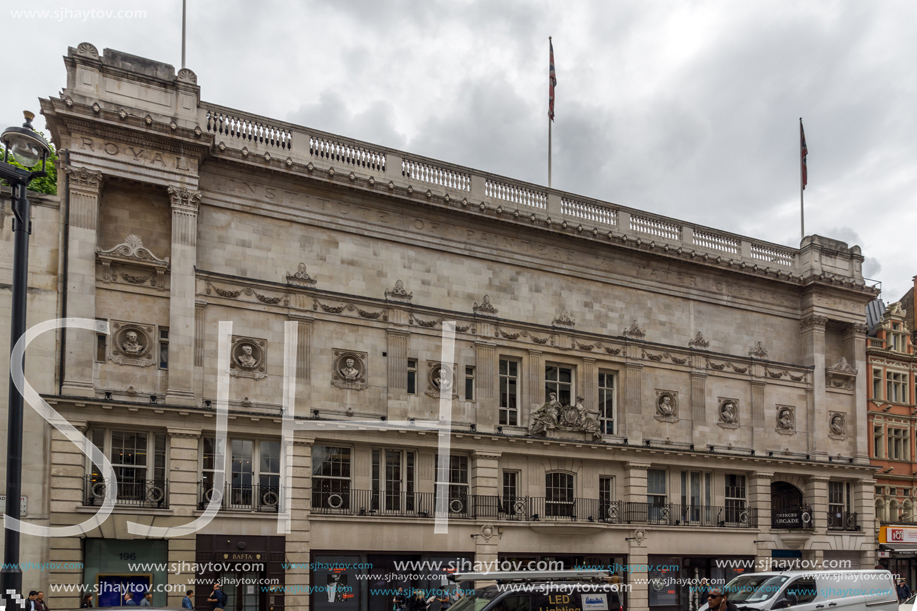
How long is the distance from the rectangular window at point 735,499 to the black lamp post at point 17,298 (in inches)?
1211

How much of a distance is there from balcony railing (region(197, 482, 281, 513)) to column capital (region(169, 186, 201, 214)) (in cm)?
844

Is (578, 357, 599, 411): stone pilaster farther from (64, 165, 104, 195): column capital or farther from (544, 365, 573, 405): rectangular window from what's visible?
(64, 165, 104, 195): column capital

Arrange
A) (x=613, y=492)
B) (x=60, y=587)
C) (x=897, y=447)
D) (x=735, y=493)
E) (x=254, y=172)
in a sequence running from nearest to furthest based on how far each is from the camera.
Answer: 1. (x=60, y=587)
2. (x=254, y=172)
3. (x=613, y=492)
4. (x=735, y=493)
5. (x=897, y=447)

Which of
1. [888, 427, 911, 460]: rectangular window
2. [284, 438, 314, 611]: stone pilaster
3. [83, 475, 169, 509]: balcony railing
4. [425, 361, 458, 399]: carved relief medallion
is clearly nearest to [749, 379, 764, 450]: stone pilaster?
[888, 427, 911, 460]: rectangular window

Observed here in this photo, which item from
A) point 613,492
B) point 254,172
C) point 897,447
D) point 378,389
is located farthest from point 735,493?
point 254,172

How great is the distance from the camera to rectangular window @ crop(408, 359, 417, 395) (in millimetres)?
30828

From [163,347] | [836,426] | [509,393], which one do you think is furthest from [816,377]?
[163,347]

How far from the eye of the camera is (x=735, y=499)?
37.6 metres

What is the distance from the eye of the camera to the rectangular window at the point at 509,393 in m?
32.6

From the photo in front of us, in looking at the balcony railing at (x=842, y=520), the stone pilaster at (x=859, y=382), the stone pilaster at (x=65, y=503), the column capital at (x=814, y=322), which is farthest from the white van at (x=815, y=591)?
the stone pilaster at (x=859, y=382)

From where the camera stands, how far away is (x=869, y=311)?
165 ft

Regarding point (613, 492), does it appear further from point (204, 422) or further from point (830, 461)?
point (204, 422)

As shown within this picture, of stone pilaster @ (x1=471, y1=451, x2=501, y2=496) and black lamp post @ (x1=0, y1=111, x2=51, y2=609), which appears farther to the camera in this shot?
stone pilaster @ (x1=471, y1=451, x2=501, y2=496)

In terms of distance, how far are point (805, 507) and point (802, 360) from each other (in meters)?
6.76
